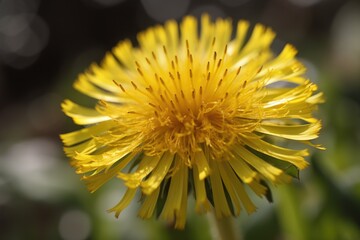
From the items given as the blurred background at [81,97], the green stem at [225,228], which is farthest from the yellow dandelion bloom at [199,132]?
the blurred background at [81,97]

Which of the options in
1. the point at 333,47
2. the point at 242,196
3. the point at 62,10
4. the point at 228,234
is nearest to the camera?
the point at 242,196

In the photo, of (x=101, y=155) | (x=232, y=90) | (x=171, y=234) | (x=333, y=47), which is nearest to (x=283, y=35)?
(x=333, y=47)

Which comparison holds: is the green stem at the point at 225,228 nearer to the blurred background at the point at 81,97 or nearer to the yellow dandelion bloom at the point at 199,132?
the yellow dandelion bloom at the point at 199,132

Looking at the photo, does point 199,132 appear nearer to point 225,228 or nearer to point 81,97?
point 225,228

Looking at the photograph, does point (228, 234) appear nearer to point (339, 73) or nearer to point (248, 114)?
point (248, 114)

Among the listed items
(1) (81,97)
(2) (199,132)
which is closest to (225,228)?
(2) (199,132)

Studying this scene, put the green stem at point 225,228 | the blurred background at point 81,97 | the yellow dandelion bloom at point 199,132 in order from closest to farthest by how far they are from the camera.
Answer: the yellow dandelion bloom at point 199,132 < the green stem at point 225,228 < the blurred background at point 81,97
